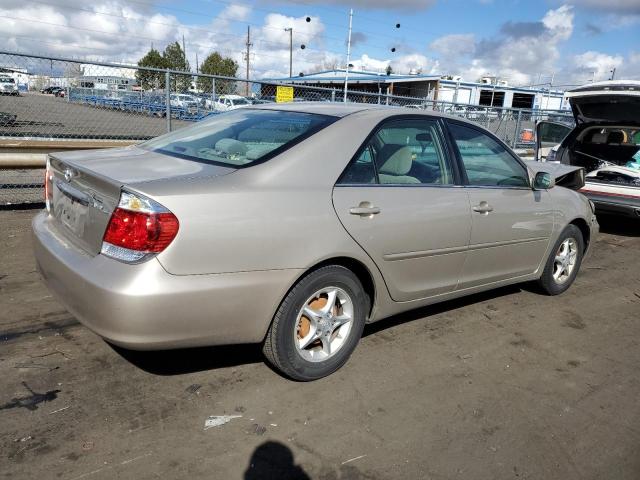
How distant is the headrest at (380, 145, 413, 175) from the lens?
3.42 metres

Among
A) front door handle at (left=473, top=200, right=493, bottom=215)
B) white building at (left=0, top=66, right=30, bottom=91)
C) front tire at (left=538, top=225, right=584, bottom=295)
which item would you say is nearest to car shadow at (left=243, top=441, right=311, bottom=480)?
front door handle at (left=473, top=200, right=493, bottom=215)

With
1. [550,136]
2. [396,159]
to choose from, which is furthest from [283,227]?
[550,136]

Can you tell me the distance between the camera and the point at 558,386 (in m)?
3.35

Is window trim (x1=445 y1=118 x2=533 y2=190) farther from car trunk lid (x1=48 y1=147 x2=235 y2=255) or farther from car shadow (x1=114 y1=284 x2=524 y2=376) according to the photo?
car shadow (x1=114 y1=284 x2=524 y2=376)

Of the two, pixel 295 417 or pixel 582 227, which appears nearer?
pixel 295 417

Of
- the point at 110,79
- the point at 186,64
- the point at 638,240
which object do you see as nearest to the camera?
the point at 638,240

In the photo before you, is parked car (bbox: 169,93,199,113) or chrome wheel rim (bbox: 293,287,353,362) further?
parked car (bbox: 169,93,199,113)

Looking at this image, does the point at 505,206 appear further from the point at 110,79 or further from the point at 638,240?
the point at 110,79

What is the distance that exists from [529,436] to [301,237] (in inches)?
63.9

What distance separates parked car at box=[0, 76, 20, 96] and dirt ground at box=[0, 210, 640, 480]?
410 cm

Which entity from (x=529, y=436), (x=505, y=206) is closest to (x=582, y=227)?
(x=505, y=206)

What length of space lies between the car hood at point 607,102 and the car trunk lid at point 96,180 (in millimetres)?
6227

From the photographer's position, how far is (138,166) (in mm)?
2969

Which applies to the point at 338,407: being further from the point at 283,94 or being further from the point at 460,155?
the point at 283,94
